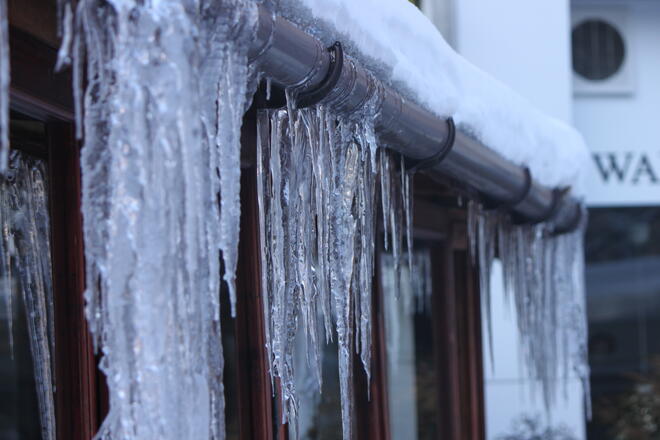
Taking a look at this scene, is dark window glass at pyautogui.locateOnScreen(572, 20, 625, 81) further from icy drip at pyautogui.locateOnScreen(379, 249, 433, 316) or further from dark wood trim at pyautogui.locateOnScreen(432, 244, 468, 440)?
dark wood trim at pyautogui.locateOnScreen(432, 244, 468, 440)

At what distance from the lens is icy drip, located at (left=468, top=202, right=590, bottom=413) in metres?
5.42

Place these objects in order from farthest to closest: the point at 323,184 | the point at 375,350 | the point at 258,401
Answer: the point at 375,350 < the point at 258,401 < the point at 323,184

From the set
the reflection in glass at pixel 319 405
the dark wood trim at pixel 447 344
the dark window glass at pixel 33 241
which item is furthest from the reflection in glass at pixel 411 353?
the dark window glass at pixel 33 241

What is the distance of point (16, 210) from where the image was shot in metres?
3.39

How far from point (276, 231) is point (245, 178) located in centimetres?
39

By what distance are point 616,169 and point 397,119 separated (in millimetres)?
7756

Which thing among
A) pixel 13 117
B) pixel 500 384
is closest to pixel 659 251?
pixel 500 384

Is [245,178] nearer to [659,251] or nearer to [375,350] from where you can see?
[375,350]

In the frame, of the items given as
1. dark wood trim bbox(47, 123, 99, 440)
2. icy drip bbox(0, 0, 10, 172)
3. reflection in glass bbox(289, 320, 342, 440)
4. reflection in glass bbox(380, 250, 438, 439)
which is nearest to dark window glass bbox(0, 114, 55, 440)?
dark wood trim bbox(47, 123, 99, 440)

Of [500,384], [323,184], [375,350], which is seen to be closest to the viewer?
[323,184]

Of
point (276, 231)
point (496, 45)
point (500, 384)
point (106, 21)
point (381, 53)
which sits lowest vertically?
point (500, 384)

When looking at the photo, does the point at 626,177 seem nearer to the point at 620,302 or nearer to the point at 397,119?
the point at 620,302

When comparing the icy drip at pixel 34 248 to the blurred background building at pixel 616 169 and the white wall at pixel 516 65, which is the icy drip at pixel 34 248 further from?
the blurred background building at pixel 616 169

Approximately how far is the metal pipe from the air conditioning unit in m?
5.43
